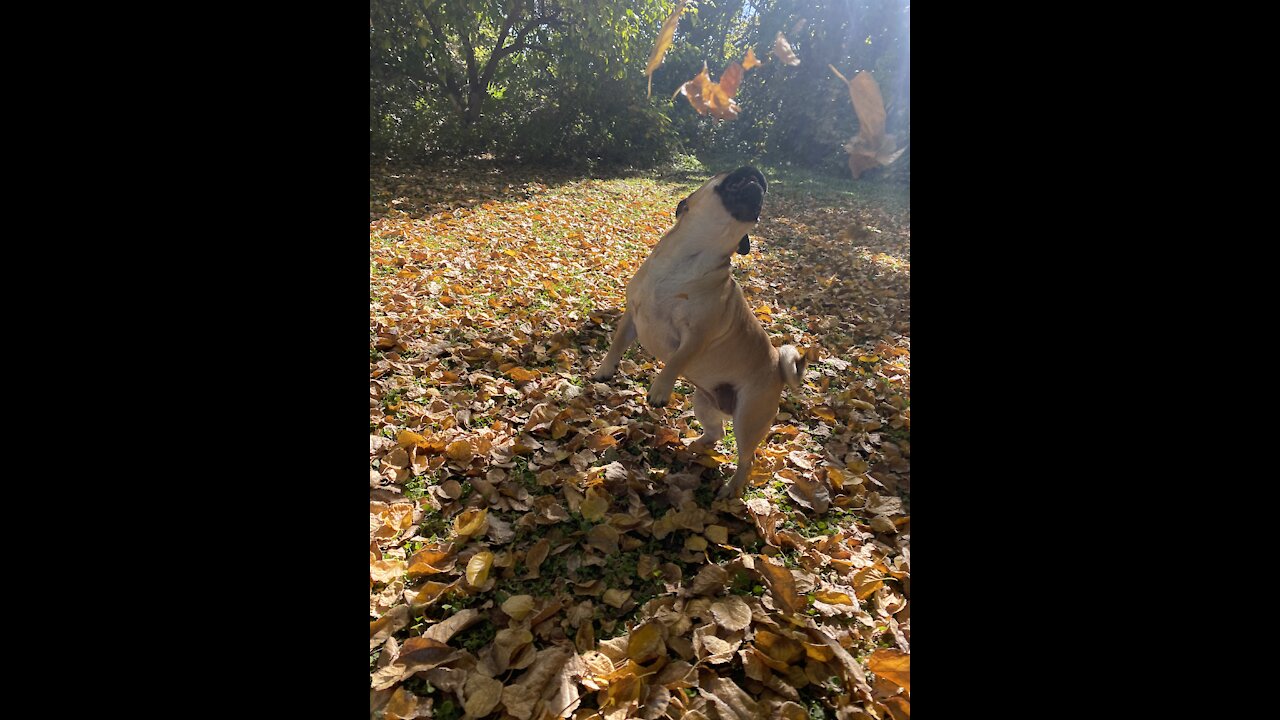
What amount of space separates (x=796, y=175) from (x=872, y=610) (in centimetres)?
1374

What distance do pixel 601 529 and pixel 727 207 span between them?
152cm

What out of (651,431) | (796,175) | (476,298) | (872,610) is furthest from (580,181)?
(872,610)

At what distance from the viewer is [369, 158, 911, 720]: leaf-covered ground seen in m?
1.71

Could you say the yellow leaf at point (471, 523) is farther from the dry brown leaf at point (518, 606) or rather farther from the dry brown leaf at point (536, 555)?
the dry brown leaf at point (518, 606)

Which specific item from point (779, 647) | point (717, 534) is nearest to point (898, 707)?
point (779, 647)

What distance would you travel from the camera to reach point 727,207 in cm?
238

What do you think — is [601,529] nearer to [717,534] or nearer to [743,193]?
[717,534]

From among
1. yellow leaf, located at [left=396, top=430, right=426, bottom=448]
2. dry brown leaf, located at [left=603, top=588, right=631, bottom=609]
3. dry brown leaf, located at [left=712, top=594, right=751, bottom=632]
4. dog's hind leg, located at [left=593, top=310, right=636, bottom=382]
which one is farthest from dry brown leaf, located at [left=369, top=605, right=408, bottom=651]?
dog's hind leg, located at [left=593, top=310, right=636, bottom=382]

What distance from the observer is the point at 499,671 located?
5.56 ft

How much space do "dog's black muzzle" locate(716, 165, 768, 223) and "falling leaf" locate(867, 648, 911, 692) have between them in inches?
68.5

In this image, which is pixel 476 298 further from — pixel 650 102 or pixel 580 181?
pixel 650 102

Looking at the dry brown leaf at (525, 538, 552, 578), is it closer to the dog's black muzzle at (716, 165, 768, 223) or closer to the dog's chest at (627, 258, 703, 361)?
the dog's chest at (627, 258, 703, 361)

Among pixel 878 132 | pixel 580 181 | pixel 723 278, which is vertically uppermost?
pixel 878 132

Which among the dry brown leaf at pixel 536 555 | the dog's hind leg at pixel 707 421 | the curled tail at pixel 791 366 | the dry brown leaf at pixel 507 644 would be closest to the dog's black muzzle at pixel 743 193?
the curled tail at pixel 791 366
